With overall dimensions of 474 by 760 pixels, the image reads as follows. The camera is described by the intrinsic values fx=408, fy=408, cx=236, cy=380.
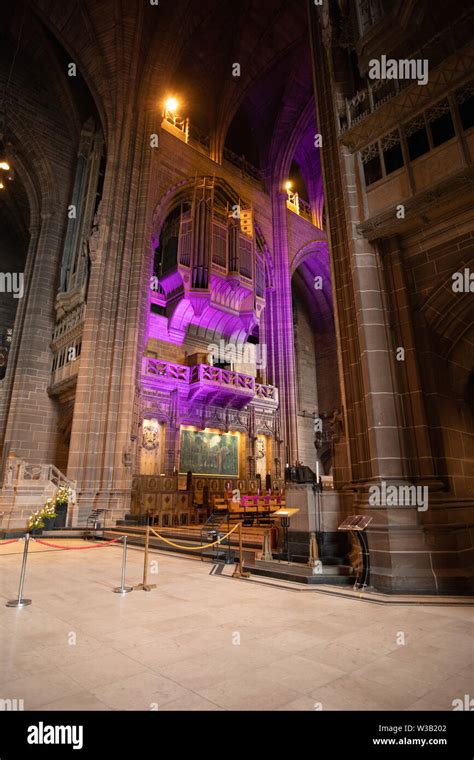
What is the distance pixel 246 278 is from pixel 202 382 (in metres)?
5.62

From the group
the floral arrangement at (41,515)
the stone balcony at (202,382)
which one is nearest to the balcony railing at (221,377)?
the stone balcony at (202,382)

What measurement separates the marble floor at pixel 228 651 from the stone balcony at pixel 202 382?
39.5ft

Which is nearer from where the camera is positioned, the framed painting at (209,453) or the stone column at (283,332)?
the framed painting at (209,453)

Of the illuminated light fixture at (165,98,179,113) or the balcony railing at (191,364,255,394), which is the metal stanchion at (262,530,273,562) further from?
the illuminated light fixture at (165,98,179,113)

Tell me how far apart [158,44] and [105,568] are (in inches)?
856

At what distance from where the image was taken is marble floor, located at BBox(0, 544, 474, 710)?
2.42 meters

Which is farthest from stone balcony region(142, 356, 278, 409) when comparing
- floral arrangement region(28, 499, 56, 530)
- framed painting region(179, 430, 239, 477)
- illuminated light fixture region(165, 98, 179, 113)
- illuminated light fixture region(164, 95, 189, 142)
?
illuminated light fixture region(165, 98, 179, 113)

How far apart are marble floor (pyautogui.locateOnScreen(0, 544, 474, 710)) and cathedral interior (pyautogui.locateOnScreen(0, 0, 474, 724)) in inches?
65.3

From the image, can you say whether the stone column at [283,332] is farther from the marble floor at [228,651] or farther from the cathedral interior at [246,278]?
the marble floor at [228,651]

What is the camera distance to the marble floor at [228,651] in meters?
2.42

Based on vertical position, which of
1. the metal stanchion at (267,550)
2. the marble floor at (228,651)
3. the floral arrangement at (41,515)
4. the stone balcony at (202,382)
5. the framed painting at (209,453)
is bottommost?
the marble floor at (228,651)

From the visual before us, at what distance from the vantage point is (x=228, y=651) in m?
3.19

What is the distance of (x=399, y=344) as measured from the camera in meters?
7.02
